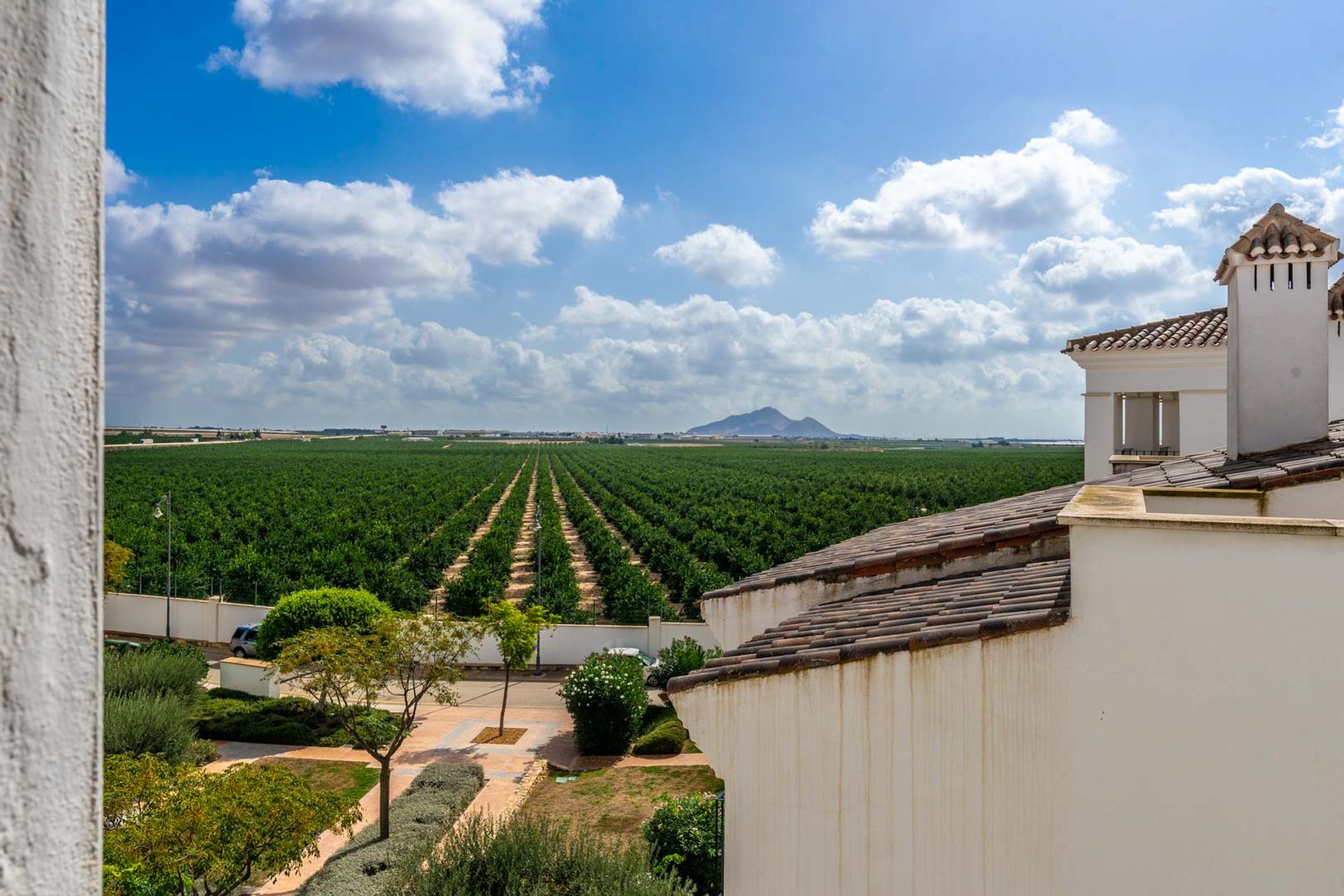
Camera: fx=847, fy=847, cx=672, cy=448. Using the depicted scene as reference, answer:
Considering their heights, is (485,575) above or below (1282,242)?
below

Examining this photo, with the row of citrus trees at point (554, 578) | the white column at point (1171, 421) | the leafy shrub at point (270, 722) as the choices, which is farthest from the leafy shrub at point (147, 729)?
the white column at point (1171, 421)

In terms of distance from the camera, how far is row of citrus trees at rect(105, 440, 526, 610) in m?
29.6

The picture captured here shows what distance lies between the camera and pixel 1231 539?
3717 millimetres

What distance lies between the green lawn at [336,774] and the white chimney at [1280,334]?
13.1 m

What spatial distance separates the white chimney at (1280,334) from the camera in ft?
25.3

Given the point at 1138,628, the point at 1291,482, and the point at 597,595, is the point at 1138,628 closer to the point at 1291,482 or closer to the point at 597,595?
the point at 1291,482

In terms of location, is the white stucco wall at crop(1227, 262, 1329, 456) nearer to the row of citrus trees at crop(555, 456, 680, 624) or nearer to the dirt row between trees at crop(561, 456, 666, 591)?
the row of citrus trees at crop(555, 456, 680, 624)

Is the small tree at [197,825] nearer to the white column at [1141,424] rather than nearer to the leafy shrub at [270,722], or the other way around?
the leafy shrub at [270,722]

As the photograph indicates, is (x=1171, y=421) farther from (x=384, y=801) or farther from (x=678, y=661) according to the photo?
(x=384, y=801)

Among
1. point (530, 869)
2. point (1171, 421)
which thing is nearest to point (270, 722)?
point (530, 869)

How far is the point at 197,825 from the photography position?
8.27m

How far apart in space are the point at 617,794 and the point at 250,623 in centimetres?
1630

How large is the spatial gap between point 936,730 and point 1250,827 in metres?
1.35

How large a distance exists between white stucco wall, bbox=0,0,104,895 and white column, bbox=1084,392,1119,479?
16349mm
